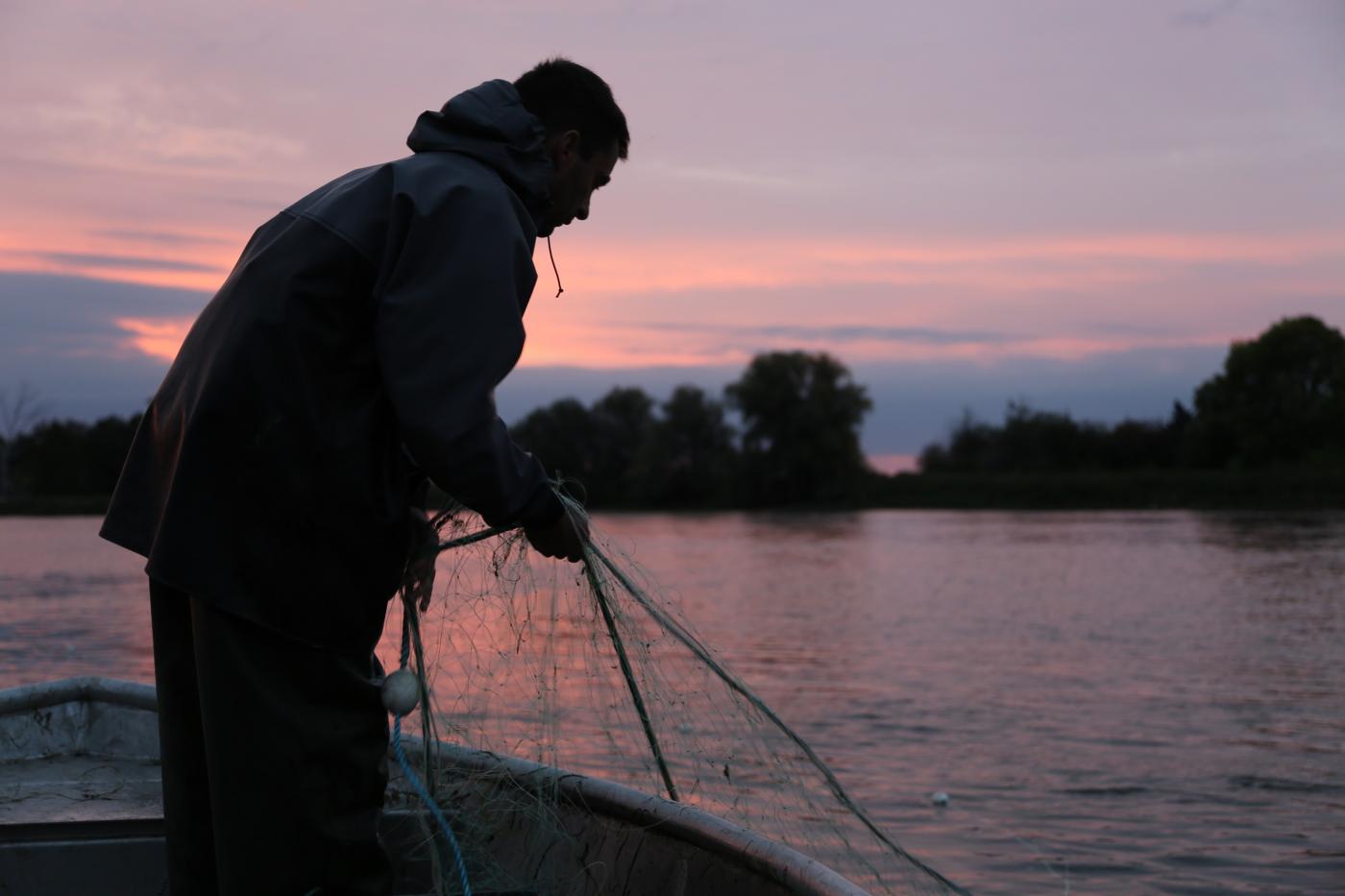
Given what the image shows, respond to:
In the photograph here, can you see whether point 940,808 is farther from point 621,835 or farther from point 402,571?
point 402,571

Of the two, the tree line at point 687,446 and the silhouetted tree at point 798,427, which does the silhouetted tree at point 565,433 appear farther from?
the silhouetted tree at point 798,427

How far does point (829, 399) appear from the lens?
6894 centimetres

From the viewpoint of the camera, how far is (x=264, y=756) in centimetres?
225

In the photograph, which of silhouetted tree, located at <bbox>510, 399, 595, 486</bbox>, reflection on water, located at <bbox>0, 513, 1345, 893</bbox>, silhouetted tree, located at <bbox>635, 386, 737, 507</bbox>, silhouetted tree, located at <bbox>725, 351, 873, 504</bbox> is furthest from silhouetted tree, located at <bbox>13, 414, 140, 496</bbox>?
reflection on water, located at <bbox>0, 513, 1345, 893</bbox>

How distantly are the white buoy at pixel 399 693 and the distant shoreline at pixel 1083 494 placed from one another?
6057 centimetres

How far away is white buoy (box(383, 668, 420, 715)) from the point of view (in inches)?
94.9

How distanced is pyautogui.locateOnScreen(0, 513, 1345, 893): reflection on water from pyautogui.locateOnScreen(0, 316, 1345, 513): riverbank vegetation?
119 ft

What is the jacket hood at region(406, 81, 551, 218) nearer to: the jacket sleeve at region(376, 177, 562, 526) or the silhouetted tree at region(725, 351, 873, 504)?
the jacket sleeve at region(376, 177, 562, 526)

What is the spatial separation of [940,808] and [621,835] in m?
4.79

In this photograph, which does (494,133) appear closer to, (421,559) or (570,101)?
(570,101)

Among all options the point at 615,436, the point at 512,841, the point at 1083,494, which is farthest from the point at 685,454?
the point at 512,841

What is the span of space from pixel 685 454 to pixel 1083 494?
22.3m

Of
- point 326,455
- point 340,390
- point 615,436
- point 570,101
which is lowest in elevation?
point 326,455

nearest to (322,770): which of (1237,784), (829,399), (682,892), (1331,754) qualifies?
(682,892)
